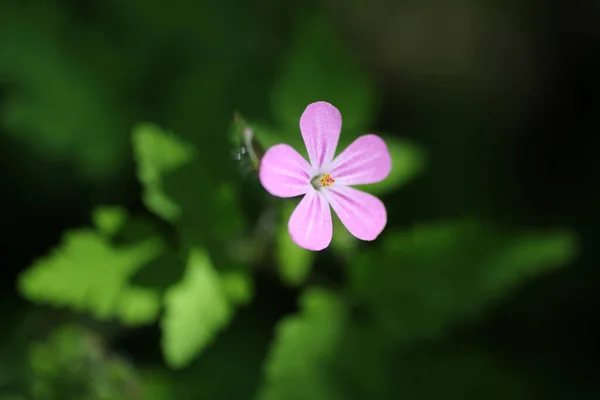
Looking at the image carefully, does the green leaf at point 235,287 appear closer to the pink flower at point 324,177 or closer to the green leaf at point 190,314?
the green leaf at point 190,314

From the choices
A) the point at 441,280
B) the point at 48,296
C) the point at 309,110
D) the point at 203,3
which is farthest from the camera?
the point at 203,3

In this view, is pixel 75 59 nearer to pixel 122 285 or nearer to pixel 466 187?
pixel 122 285

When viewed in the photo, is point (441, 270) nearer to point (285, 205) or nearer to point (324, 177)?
point (285, 205)

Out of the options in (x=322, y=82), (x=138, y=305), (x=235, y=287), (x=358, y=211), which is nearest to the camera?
(x=358, y=211)

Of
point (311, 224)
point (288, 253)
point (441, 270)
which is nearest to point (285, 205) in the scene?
point (288, 253)

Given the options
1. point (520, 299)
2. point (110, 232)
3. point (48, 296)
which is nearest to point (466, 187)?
point (520, 299)

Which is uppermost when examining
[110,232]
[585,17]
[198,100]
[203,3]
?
[585,17]

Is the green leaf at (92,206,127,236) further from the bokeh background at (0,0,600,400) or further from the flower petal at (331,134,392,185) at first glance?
the flower petal at (331,134,392,185)
